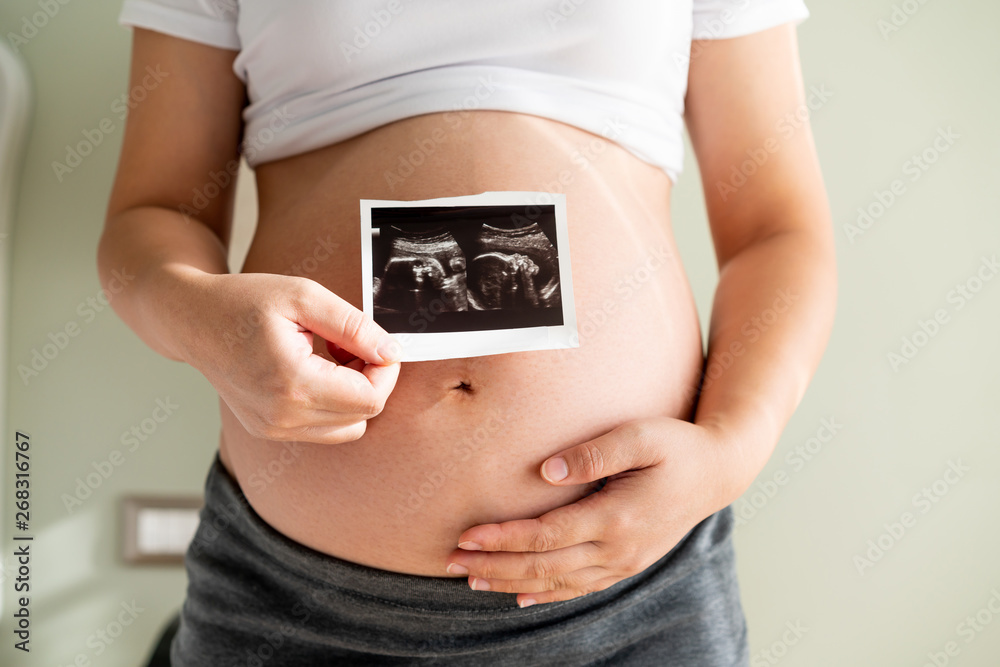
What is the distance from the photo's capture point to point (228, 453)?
811 millimetres

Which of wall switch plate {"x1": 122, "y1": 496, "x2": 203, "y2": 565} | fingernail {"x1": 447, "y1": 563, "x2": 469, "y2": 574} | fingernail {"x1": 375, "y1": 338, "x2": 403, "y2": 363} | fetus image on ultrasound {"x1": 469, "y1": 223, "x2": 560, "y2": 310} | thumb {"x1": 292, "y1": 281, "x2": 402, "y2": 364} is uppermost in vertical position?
fetus image on ultrasound {"x1": 469, "y1": 223, "x2": 560, "y2": 310}

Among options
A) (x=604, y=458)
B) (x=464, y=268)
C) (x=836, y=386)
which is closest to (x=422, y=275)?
(x=464, y=268)

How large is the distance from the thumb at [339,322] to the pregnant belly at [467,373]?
0.37 feet

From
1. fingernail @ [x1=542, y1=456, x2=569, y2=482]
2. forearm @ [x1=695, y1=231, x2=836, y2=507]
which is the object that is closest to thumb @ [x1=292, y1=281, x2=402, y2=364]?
fingernail @ [x1=542, y1=456, x2=569, y2=482]

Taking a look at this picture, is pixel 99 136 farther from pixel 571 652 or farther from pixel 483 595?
pixel 571 652

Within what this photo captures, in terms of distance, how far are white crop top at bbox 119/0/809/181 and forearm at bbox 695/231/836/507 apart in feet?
0.77

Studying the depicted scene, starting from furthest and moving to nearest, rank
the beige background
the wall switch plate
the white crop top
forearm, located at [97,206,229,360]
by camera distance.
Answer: the wall switch plate → the beige background → the white crop top → forearm, located at [97,206,229,360]

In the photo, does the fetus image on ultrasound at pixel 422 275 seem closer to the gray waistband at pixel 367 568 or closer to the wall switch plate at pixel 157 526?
the gray waistband at pixel 367 568

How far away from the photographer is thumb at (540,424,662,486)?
2.02ft

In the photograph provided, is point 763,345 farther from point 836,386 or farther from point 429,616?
point 836,386

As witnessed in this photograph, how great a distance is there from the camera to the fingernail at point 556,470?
2.06 ft

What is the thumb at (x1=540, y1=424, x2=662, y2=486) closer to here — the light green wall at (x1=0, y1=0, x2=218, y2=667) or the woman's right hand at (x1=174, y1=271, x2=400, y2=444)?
the woman's right hand at (x1=174, y1=271, x2=400, y2=444)

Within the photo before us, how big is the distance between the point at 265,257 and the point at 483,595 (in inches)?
18.9

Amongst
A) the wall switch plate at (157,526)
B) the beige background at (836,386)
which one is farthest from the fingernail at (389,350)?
the wall switch plate at (157,526)
